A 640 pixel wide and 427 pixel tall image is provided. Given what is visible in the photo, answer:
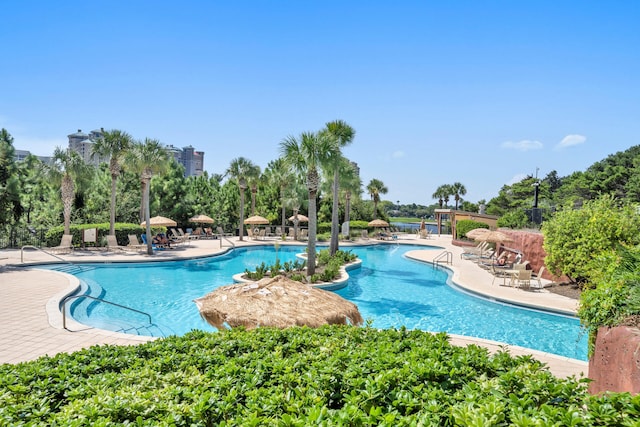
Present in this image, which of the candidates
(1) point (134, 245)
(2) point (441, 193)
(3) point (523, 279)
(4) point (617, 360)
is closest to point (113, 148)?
(1) point (134, 245)

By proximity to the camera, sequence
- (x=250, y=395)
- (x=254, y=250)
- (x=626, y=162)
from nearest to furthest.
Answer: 1. (x=250, y=395)
2. (x=254, y=250)
3. (x=626, y=162)

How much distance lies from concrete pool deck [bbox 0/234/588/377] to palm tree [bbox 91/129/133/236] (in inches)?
147

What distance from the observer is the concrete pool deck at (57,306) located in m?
6.47

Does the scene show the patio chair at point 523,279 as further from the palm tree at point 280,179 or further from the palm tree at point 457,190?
the palm tree at point 457,190

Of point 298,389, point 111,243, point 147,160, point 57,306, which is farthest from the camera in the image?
point 111,243

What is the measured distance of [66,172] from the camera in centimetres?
2181

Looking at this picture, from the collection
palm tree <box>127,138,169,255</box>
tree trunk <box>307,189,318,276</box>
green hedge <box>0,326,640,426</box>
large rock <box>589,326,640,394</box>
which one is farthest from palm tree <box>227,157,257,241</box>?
large rock <box>589,326,640,394</box>

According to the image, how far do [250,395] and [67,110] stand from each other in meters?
22.7

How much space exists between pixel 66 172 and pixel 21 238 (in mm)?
4814

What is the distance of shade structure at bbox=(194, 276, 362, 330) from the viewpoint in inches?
245

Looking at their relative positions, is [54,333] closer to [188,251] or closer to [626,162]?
[188,251]

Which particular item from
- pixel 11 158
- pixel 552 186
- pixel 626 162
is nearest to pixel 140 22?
pixel 11 158

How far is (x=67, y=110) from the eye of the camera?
19797 mm

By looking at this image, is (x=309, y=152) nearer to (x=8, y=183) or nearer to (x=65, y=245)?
(x=8, y=183)
